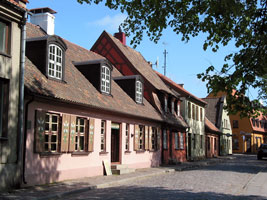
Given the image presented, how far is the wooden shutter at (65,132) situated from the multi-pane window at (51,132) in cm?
23

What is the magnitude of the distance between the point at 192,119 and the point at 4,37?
24833 mm

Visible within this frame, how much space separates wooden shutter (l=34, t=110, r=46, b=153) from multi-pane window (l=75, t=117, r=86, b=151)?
2.60 m

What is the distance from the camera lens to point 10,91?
Result: 1146 centimetres

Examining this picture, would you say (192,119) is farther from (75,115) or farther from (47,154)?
(47,154)

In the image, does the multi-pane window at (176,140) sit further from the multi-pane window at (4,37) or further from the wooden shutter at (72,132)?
the multi-pane window at (4,37)

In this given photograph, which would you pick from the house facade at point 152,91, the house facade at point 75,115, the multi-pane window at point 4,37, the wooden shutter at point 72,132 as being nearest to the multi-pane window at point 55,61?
the house facade at point 75,115

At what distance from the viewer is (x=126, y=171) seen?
18484 millimetres

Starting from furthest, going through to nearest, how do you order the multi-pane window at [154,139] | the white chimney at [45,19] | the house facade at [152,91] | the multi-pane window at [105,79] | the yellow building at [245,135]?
the yellow building at [245,135] < the house facade at [152,91] < the multi-pane window at [154,139] < the white chimney at [45,19] < the multi-pane window at [105,79]

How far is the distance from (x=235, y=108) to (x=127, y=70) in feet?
53.2

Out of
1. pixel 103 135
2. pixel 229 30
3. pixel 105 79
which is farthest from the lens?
pixel 105 79

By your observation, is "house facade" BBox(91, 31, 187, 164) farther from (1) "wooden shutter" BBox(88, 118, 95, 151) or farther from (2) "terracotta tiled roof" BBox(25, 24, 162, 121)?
(1) "wooden shutter" BBox(88, 118, 95, 151)

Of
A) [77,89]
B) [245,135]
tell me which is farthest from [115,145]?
[245,135]

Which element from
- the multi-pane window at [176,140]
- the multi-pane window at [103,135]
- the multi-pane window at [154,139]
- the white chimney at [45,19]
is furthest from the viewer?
the multi-pane window at [176,140]

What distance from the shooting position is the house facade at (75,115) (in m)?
12.9
